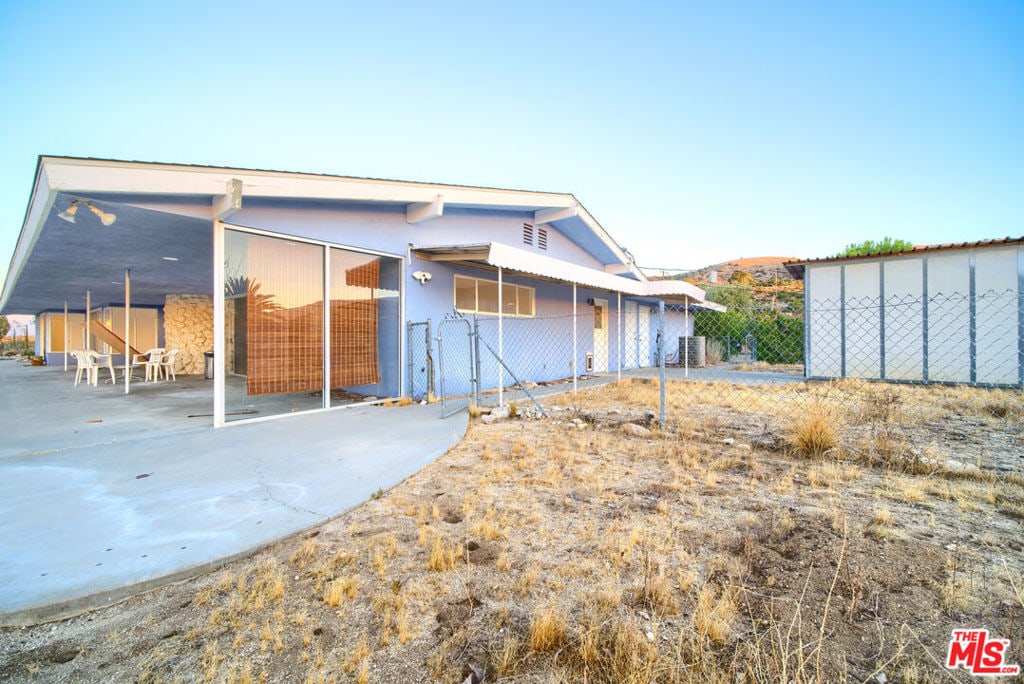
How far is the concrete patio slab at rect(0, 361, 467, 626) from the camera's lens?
7.11 feet

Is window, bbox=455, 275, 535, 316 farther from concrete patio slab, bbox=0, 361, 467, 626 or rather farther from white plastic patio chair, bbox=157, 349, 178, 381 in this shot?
white plastic patio chair, bbox=157, 349, 178, 381

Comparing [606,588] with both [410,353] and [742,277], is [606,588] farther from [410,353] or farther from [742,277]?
[742,277]

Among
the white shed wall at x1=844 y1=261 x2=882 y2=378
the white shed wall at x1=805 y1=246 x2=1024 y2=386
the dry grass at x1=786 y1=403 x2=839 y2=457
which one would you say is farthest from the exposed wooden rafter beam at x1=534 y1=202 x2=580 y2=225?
the dry grass at x1=786 y1=403 x2=839 y2=457

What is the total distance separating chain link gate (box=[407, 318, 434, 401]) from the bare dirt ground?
153 inches

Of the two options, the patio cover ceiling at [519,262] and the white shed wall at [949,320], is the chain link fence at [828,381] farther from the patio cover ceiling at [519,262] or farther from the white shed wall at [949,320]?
→ the patio cover ceiling at [519,262]

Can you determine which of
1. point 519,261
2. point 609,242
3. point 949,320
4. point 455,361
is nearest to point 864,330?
point 949,320

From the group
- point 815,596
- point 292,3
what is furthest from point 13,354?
point 815,596

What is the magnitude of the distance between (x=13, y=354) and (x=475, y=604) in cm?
4732

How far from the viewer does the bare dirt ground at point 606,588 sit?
5.21ft

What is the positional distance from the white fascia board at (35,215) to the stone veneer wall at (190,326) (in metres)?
6.27

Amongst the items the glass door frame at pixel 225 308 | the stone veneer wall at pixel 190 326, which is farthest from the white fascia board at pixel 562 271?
the stone veneer wall at pixel 190 326

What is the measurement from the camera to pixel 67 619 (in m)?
1.89

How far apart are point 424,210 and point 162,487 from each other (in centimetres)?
550

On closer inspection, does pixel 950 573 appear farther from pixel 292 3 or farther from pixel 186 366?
pixel 186 366
